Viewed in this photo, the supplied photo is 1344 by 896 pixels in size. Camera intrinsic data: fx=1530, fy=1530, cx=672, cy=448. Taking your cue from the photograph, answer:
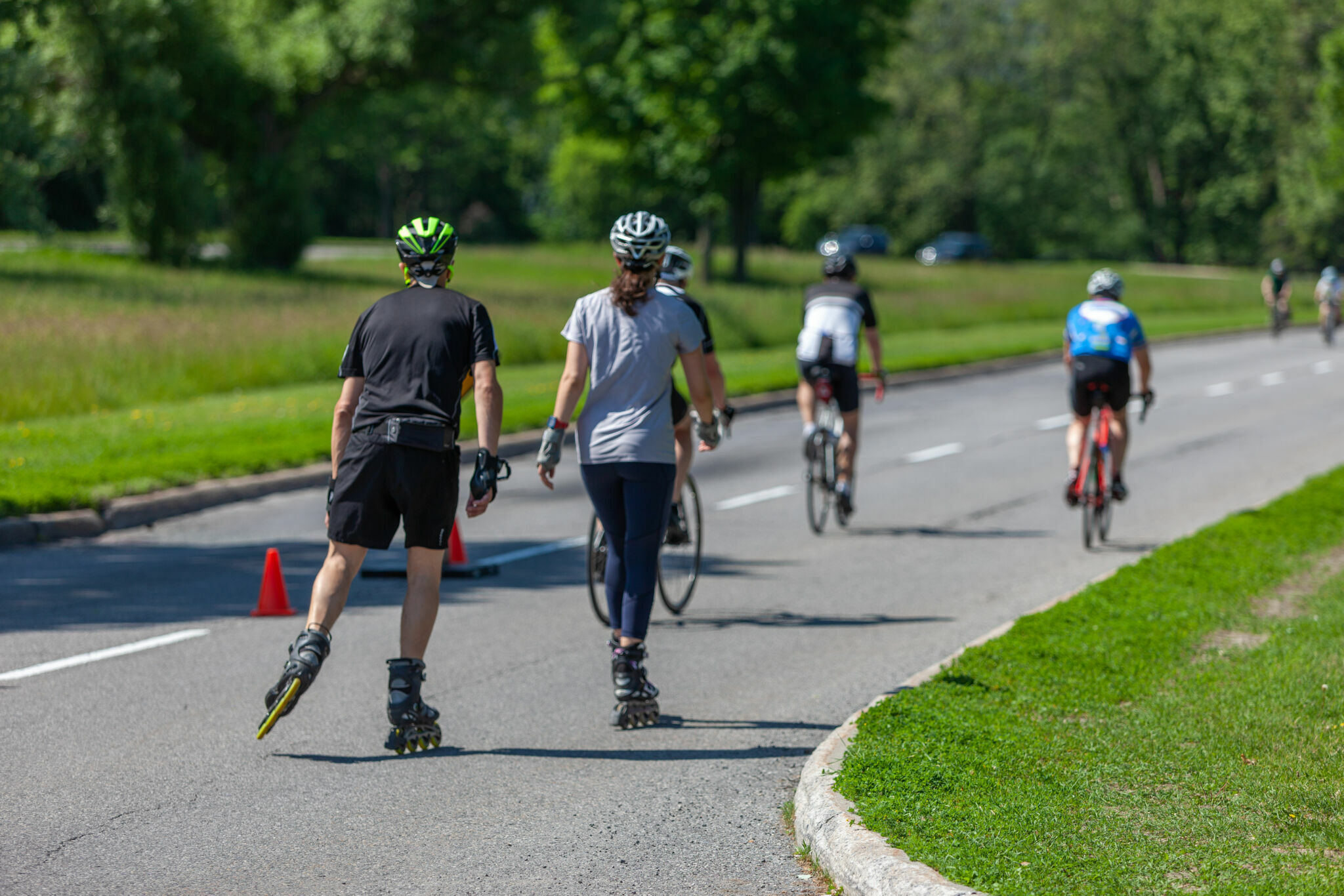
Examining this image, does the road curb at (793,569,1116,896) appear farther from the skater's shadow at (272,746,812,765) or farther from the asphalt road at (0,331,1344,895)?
the skater's shadow at (272,746,812,765)

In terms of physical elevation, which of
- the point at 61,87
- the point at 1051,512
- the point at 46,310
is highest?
the point at 61,87

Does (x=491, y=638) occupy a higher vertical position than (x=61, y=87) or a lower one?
lower

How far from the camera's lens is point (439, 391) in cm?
572

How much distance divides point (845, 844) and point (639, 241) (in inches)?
109

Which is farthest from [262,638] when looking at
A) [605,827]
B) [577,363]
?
[605,827]

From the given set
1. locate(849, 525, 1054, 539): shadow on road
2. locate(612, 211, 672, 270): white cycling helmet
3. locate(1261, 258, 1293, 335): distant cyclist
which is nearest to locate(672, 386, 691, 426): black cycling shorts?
locate(612, 211, 672, 270): white cycling helmet

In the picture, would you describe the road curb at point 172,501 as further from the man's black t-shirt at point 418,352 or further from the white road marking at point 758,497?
the man's black t-shirt at point 418,352

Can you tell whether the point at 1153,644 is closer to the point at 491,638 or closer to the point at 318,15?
the point at 491,638

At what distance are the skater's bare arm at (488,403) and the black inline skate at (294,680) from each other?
0.96 meters

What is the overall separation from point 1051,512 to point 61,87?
2933cm

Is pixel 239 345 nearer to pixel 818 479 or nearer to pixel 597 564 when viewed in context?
pixel 818 479

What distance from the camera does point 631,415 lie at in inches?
250

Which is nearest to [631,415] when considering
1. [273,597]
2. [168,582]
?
[273,597]

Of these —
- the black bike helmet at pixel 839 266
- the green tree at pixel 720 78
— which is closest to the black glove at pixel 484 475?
the black bike helmet at pixel 839 266
